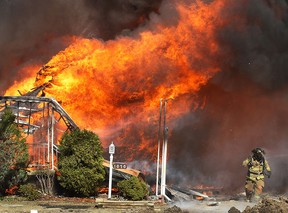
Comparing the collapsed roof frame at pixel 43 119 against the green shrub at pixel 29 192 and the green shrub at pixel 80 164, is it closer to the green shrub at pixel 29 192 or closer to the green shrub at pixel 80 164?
the green shrub at pixel 80 164

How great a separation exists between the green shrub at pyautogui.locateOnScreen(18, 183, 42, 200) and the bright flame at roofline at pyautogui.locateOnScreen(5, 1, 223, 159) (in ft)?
26.0

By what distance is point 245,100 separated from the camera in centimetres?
3884

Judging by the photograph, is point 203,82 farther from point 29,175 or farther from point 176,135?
point 29,175

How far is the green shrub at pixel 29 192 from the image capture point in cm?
2389

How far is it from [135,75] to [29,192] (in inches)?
472

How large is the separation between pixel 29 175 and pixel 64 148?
7.34ft

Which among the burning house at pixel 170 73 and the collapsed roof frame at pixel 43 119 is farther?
the burning house at pixel 170 73

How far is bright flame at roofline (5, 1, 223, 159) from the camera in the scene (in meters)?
31.7

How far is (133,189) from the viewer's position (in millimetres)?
24312

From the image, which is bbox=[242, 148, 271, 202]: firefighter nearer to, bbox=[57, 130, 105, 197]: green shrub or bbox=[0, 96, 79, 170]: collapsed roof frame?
bbox=[57, 130, 105, 197]: green shrub

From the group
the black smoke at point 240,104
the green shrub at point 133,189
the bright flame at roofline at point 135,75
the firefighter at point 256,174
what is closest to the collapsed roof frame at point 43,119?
the bright flame at roofline at point 135,75

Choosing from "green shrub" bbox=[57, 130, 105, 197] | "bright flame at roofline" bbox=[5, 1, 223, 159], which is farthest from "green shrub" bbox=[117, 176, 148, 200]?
"bright flame at roofline" bbox=[5, 1, 223, 159]

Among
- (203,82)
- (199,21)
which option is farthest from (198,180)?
(199,21)

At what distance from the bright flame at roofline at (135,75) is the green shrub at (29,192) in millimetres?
7931
